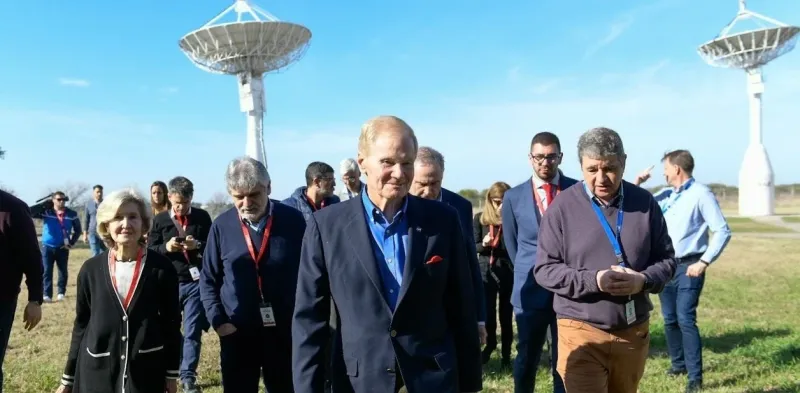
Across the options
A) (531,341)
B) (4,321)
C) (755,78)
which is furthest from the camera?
(755,78)

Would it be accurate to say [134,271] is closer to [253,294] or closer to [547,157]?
[253,294]

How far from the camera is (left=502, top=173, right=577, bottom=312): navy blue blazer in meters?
4.07

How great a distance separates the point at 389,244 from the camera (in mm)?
2221

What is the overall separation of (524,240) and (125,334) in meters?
2.75

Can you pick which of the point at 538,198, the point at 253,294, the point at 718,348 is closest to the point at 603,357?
the point at 538,198

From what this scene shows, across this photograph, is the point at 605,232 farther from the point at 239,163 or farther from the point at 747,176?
the point at 747,176

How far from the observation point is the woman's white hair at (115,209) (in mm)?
3201

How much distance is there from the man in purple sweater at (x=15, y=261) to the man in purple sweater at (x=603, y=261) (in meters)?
3.51

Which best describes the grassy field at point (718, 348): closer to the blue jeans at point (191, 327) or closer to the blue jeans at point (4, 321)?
the blue jeans at point (191, 327)

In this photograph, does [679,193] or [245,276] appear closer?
[245,276]

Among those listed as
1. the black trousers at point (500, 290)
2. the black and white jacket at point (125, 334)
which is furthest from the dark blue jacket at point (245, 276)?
the black trousers at point (500, 290)

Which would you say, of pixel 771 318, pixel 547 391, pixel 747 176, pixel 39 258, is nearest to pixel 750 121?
pixel 747 176

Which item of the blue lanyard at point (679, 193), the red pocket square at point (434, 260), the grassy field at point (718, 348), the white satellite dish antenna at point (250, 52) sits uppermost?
the white satellite dish antenna at point (250, 52)

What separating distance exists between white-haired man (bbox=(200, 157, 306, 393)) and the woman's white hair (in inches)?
19.3
